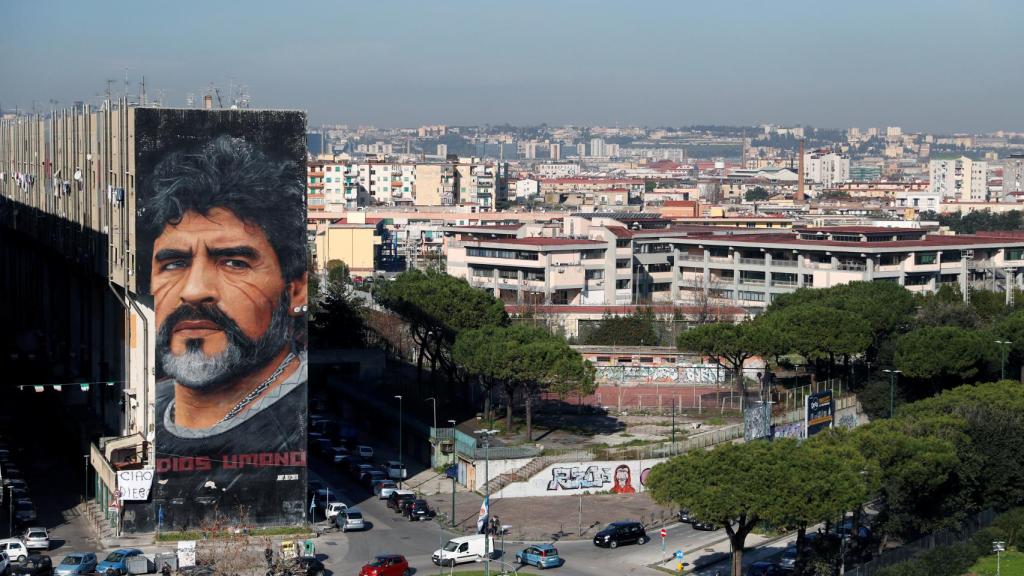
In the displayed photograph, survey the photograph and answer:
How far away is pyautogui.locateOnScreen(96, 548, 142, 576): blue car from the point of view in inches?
1288

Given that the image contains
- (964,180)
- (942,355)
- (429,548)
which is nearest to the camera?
(429,548)

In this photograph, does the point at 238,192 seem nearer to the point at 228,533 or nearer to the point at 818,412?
the point at 228,533

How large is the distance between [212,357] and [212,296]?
1.44 meters

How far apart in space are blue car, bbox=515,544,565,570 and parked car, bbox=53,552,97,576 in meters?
9.12

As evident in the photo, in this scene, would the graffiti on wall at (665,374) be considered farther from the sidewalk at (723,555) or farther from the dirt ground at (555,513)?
the sidewalk at (723,555)

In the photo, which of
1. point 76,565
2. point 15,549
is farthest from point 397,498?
point 15,549

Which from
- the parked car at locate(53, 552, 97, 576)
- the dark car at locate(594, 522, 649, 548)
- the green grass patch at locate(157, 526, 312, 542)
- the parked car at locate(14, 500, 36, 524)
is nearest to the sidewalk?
the dark car at locate(594, 522, 649, 548)

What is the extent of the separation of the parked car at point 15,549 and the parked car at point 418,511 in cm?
946

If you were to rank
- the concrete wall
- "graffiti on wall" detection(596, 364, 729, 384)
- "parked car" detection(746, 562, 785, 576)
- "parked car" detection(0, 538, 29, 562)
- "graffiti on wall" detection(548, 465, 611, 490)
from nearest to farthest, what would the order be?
"parked car" detection(746, 562, 785, 576)
"parked car" detection(0, 538, 29, 562)
the concrete wall
"graffiti on wall" detection(548, 465, 611, 490)
"graffiti on wall" detection(596, 364, 729, 384)

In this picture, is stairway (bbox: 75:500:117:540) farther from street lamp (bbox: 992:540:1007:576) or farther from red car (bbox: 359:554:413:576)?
street lamp (bbox: 992:540:1007:576)

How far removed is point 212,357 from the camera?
36.8m

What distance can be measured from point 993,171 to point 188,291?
176426 mm

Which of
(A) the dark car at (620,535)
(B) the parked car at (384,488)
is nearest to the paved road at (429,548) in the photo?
(A) the dark car at (620,535)

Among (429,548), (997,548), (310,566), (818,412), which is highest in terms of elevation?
(818,412)
